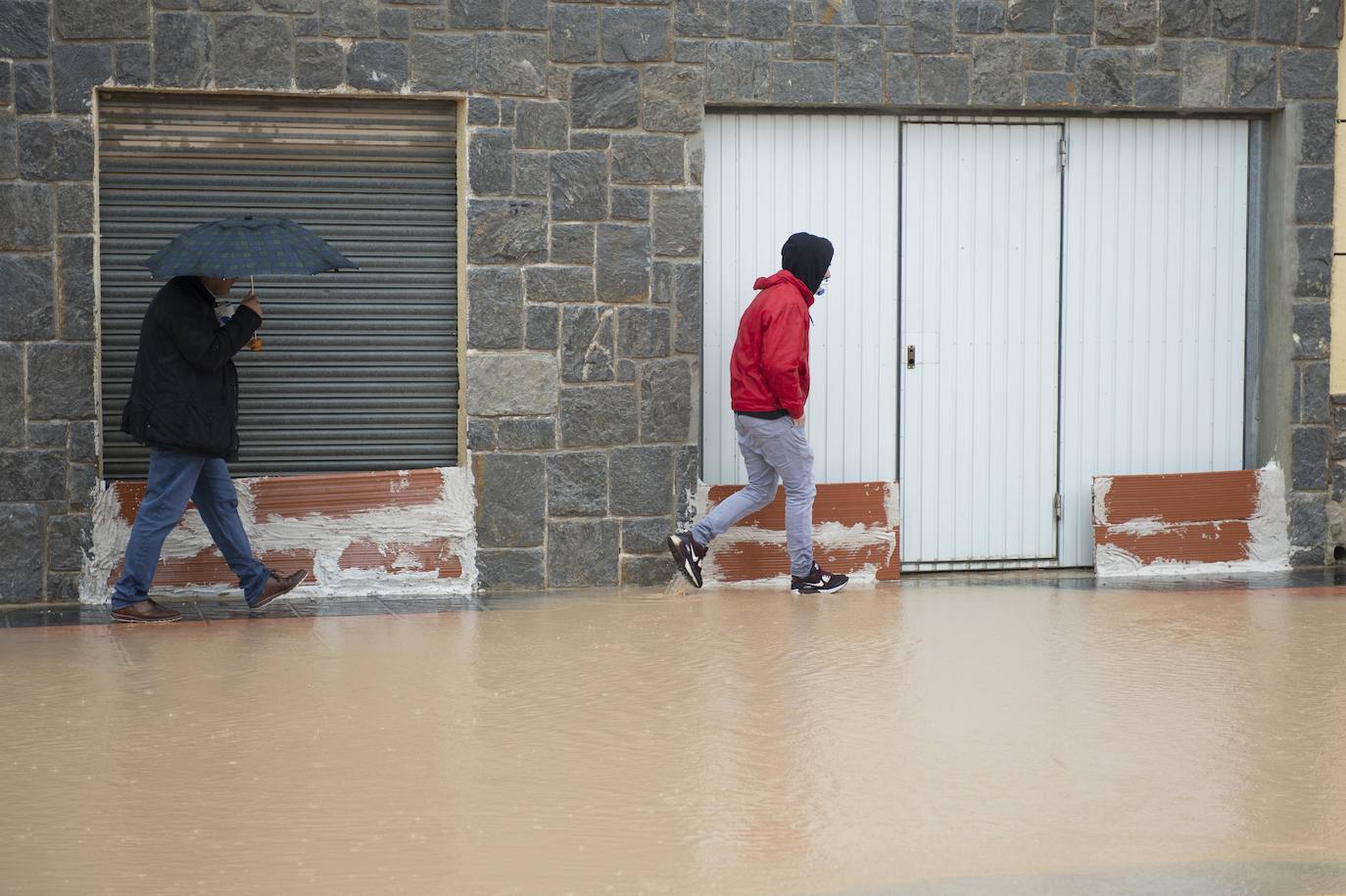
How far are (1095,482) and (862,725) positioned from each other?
4051mm

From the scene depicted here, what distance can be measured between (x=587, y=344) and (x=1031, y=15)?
3.14m

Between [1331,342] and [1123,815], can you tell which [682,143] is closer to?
[1331,342]

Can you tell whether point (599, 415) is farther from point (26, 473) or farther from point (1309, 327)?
point (1309, 327)

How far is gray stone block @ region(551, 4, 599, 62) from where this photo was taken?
8547mm

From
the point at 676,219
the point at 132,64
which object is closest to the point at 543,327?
the point at 676,219

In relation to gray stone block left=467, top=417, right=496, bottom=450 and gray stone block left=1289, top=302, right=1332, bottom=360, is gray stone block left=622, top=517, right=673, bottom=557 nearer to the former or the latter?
gray stone block left=467, top=417, right=496, bottom=450

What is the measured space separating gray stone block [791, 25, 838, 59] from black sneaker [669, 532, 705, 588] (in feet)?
9.00

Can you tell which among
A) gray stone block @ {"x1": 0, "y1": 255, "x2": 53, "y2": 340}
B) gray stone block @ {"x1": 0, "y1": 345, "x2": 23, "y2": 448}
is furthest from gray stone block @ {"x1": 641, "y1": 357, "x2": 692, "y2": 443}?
gray stone block @ {"x1": 0, "y1": 345, "x2": 23, "y2": 448}

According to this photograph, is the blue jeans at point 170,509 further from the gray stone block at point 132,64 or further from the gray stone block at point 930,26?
the gray stone block at point 930,26

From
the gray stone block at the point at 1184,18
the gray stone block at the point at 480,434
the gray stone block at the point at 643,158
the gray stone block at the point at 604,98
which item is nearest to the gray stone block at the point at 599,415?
the gray stone block at the point at 480,434

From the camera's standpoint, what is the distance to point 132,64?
8.12 meters

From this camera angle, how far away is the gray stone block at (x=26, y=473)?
8.14 m

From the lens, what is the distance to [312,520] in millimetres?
8461

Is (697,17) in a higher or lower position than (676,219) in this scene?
higher
